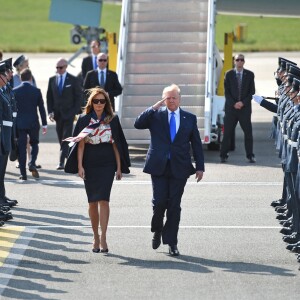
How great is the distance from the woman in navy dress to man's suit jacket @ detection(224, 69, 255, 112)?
776 centimetres

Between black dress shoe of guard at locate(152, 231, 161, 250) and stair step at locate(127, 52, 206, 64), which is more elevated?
stair step at locate(127, 52, 206, 64)

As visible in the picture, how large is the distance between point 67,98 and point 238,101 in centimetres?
303

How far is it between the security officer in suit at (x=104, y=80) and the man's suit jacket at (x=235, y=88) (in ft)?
6.34

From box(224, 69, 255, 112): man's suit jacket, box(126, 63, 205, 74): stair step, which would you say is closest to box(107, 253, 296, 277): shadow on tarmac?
box(224, 69, 255, 112): man's suit jacket

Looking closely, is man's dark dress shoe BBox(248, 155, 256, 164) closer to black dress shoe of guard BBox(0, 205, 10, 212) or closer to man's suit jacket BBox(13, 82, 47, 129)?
man's suit jacket BBox(13, 82, 47, 129)

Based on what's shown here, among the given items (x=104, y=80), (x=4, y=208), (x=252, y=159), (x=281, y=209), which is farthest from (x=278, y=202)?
(x=104, y=80)

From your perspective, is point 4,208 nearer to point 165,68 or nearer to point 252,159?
point 252,159

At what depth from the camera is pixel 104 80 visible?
68.5ft

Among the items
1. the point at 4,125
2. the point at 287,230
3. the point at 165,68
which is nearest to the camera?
the point at 287,230

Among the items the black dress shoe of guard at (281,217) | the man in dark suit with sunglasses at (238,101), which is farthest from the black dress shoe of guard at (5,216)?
the man in dark suit with sunglasses at (238,101)

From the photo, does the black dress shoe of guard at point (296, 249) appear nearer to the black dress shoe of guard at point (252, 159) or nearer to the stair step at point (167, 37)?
the black dress shoe of guard at point (252, 159)

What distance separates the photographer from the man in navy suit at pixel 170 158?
12.6 metres

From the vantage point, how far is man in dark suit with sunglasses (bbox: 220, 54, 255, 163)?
20391mm

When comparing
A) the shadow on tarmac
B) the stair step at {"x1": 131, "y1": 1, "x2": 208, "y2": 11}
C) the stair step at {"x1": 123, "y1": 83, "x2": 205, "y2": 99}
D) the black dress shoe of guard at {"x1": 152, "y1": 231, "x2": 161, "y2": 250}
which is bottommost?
the shadow on tarmac
